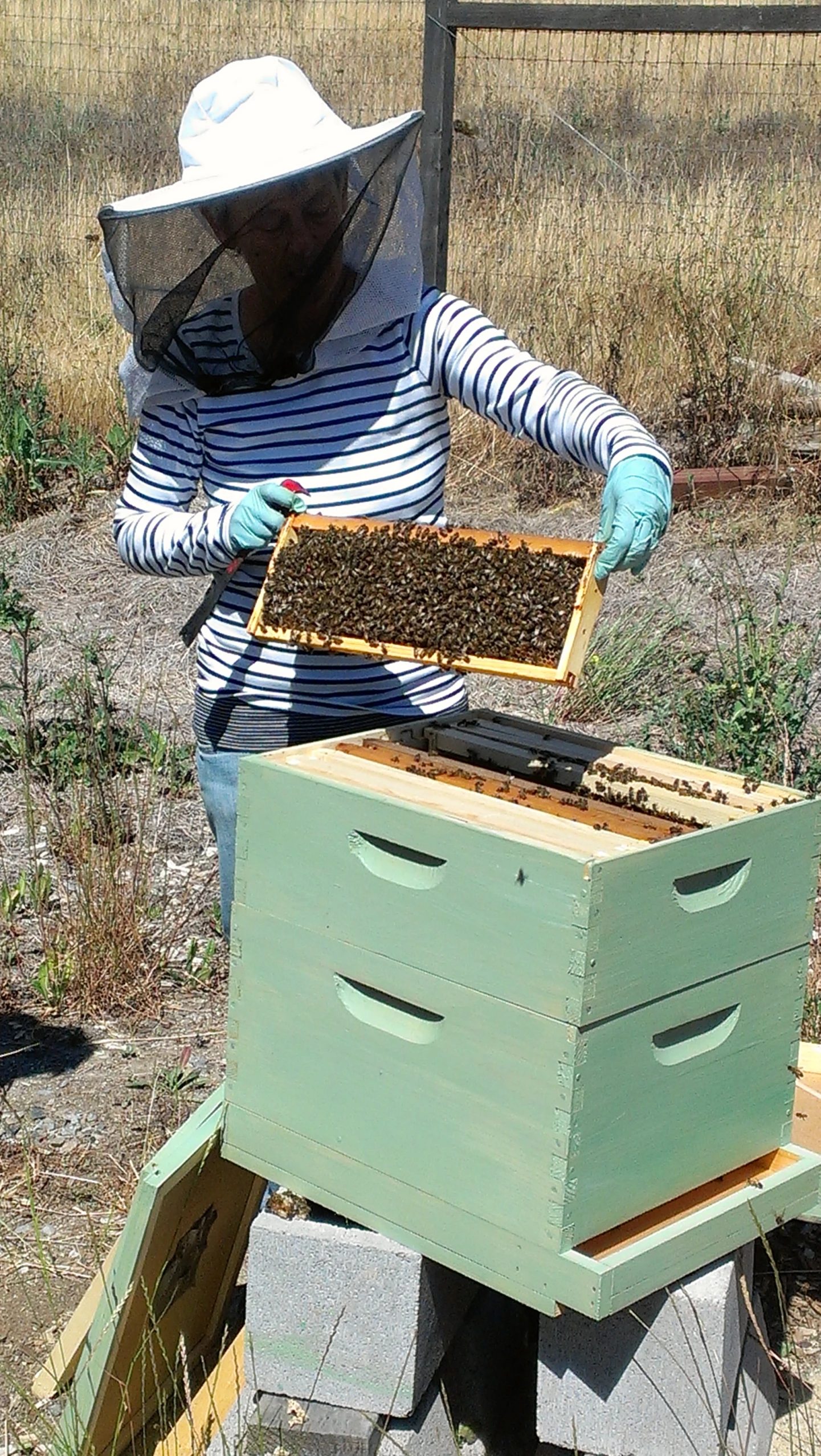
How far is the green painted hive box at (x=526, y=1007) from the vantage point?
1.85 m

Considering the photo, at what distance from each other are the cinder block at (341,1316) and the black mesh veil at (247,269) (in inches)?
54.2

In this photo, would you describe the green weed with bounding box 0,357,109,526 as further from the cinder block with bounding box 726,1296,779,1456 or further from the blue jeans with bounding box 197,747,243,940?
the cinder block with bounding box 726,1296,779,1456

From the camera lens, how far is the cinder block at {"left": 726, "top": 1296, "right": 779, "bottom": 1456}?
220 centimetres

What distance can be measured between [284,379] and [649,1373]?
1.64 m

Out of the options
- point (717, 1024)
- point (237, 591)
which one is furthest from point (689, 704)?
point (717, 1024)

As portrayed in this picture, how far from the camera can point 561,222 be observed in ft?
27.8

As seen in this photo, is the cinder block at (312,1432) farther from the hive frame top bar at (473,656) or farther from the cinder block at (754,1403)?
the hive frame top bar at (473,656)

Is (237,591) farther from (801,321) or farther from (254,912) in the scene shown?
(801,321)

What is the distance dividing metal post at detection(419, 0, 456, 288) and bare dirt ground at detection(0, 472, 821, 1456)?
1.74 metres

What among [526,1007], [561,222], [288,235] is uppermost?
[288,235]

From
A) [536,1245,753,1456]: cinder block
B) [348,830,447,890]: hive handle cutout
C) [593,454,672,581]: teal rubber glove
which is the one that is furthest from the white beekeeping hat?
[536,1245,753,1456]: cinder block

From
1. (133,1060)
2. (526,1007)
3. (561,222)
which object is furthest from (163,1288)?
(561,222)

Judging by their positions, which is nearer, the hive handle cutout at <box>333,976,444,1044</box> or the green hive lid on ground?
the hive handle cutout at <box>333,976,444,1044</box>

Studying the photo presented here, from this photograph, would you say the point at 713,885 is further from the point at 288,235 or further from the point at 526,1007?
the point at 288,235
